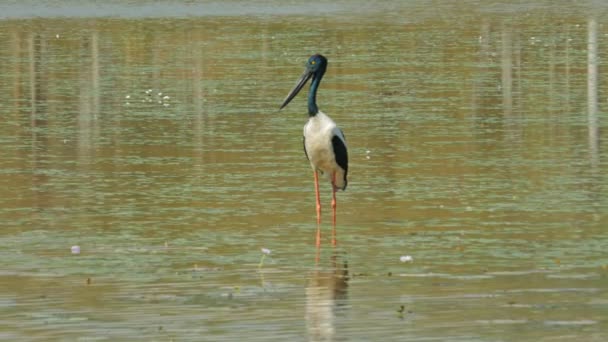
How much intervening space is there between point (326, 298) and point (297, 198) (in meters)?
4.57

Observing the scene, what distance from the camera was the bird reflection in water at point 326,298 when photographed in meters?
9.23

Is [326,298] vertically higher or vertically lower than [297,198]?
lower

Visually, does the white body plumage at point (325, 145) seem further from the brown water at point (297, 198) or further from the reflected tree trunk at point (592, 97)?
the reflected tree trunk at point (592, 97)

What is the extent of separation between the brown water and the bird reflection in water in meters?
0.02

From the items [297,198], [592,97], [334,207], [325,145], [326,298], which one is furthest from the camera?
[592,97]

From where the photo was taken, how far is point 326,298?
10227 millimetres

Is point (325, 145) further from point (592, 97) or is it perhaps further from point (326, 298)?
point (592, 97)

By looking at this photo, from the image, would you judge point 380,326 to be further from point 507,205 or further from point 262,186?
point 262,186

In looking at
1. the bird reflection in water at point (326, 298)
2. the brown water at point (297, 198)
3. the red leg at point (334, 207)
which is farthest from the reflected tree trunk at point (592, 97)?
the bird reflection in water at point (326, 298)

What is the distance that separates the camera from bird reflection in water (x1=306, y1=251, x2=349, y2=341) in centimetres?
923

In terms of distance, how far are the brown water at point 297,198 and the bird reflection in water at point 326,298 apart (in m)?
0.02

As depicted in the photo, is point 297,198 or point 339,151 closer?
point 339,151

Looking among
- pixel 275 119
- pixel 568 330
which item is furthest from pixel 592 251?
pixel 275 119

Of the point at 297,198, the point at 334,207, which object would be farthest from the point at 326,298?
the point at 297,198
